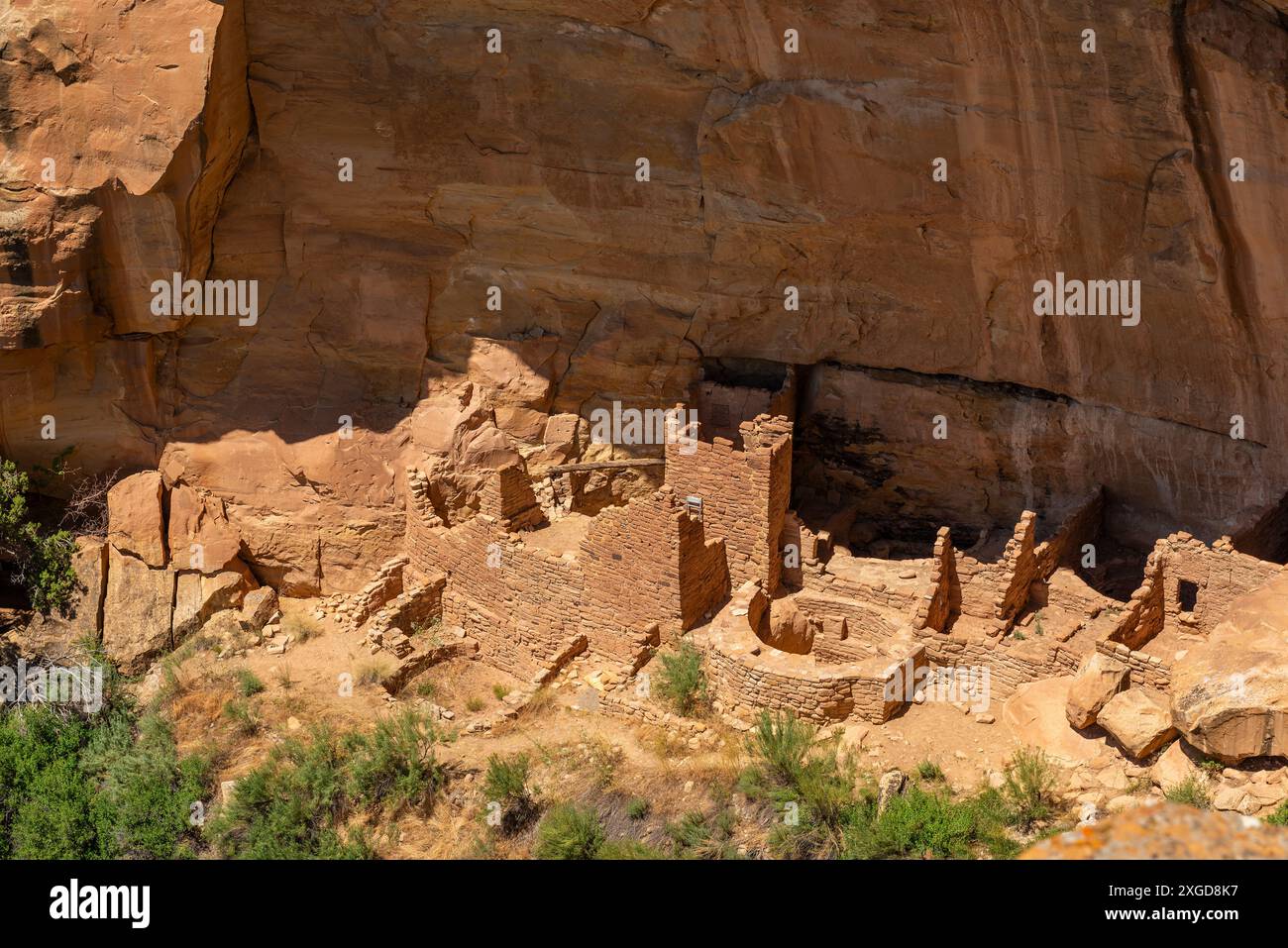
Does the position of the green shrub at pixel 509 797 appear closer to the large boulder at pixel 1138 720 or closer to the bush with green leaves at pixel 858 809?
the bush with green leaves at pixel 858 809

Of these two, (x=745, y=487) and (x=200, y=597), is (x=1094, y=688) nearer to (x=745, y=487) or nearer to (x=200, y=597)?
(x=745, y=487)

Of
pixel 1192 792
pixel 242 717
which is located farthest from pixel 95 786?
pixel 1192 792

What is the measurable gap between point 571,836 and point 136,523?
8.29 metres

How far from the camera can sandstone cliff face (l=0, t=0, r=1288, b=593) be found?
13922mm

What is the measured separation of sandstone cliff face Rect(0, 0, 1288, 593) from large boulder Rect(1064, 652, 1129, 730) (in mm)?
3305

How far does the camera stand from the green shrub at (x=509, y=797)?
13305 millimetres

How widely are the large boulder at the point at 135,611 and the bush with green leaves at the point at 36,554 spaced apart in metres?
0.50

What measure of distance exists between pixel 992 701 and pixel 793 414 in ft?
18.4

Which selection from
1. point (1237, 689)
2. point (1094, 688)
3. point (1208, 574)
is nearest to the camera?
point (1237, 689)

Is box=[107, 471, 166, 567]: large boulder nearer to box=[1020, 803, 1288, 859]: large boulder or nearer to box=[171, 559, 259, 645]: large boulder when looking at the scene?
box=[171, 559, 259, 645]: large boulder

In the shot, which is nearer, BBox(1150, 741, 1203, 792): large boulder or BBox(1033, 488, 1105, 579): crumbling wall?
BBox(1150, 741, 1203, 792): large boulder

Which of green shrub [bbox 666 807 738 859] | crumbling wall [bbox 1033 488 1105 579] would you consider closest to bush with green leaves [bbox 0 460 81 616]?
green shrub [bbox 666 807 738 859]

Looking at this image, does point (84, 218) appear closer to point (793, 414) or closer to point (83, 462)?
point (83, 462)

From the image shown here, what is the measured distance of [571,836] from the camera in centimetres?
1252
